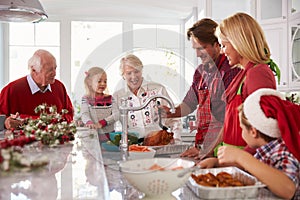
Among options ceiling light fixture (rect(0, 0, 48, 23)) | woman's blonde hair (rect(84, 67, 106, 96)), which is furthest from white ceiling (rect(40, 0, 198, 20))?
woman's blonde hair (rect(84, 67, 106, 96))

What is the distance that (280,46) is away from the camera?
3.80m

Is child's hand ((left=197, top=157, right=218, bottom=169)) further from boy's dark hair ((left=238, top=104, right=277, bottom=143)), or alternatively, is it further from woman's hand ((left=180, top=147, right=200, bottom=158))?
woman's hand ((left=180, top=147, right=200, bottom=158))


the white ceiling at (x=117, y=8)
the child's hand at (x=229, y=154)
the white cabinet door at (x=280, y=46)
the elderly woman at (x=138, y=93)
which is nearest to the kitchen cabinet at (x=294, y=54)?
the white cabinet door at (x=280, y=46)

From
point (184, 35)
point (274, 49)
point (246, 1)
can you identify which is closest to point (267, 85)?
point (184, 35)

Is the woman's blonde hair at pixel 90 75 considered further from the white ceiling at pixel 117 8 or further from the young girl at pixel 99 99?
the white ceiling at pixel 117 8

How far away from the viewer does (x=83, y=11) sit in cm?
504

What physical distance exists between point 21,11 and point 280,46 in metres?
2.58

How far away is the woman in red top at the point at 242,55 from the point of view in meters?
1.30

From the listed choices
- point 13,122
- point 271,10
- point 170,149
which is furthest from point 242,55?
point 271,10

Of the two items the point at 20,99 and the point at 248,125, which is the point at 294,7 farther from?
the point at 248,125

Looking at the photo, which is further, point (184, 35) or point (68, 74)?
point (68, 74)

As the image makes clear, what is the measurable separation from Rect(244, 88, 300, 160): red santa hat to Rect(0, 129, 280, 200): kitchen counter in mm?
174

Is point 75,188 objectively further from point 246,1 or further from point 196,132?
point 246,1

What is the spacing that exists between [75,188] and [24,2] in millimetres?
1961
